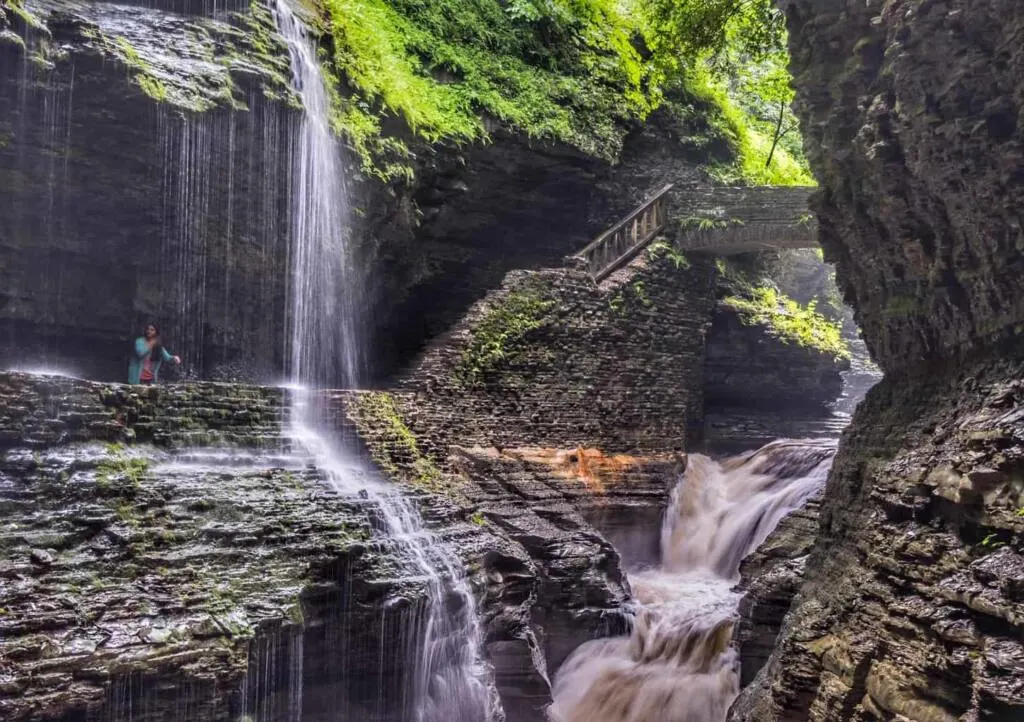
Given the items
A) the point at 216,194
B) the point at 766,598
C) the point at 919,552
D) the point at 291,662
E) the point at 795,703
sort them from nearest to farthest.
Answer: the point at 919,552 → the point at 795,703 → the point at 291,662 → the point at 766,598 → the point at 216,194

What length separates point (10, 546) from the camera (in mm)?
6340

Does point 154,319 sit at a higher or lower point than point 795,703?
higher

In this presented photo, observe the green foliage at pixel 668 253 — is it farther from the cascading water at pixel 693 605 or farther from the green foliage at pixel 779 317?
the cascading water at pixel 693 605

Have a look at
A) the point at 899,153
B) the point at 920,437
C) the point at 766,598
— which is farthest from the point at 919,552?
the point at 766,598

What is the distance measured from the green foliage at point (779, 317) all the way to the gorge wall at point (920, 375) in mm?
11574

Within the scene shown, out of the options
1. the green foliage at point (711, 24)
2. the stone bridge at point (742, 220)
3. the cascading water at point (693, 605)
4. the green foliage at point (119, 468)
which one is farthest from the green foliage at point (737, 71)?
the green foliage at point (119, 468)

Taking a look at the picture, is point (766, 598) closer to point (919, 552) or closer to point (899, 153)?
point (919, 552)

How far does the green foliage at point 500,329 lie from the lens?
48.1 ft

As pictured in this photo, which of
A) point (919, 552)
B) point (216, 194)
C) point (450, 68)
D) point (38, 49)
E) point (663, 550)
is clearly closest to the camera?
point (919, 552)

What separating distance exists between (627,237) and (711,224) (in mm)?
1790

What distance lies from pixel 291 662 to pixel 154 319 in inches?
244

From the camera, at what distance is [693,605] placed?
448 inches

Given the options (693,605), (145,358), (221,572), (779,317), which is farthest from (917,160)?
(779,317)

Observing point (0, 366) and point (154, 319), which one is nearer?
point (0, 366)
